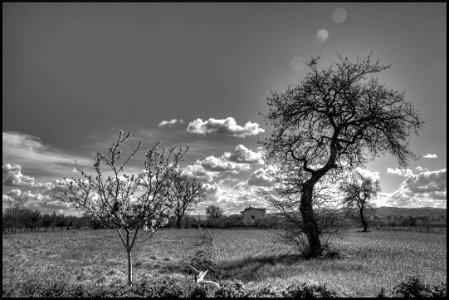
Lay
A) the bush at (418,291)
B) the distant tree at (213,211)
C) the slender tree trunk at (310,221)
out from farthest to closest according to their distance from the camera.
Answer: the distant tree at (213,211) → the slender tree trunk at (310,221) → the bush at (418,291)

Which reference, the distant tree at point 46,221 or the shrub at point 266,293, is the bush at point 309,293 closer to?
the shrub at point 266,293

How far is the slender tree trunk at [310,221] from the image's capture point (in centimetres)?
1639

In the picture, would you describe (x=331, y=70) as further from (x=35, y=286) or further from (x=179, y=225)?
(x=179, y=225)

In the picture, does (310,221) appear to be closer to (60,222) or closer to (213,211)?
A: (60,222)

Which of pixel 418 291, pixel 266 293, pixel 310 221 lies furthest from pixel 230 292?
pixel 310 221

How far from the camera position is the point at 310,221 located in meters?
16.4

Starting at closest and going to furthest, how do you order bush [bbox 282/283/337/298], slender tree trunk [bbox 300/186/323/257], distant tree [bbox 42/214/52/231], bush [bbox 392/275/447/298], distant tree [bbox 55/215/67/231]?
bush [bbox 282/283/337/298], bush [bbox 392/275/447/298], slender tree trunk [bbox 300/186/323/257], distant tree [bbox 42/214/52/231], distant tree [bbox 55/215/67/231]

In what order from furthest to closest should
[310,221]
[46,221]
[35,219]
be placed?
[46,221]
[35,219]
[310,221]

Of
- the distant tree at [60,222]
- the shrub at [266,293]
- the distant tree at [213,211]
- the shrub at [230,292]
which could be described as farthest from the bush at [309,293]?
the distant tree at [213,211]

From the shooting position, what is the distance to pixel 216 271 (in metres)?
13.8

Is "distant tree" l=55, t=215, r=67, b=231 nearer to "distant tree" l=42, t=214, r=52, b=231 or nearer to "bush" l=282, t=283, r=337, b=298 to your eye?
"distant tree" l=42, t=214, r=52, b=231

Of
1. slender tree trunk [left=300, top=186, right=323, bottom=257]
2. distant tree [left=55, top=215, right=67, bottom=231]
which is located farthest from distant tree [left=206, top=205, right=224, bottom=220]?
slender tree trunk [left=300, top=186, right=323, bottom=257]

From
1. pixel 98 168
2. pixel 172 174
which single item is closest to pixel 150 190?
pixel 172 174

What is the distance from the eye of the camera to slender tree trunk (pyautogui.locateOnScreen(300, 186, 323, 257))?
53.8 ft
